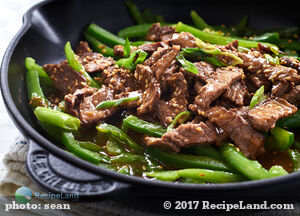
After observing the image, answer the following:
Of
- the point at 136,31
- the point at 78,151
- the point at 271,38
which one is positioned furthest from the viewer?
the point at 136,31

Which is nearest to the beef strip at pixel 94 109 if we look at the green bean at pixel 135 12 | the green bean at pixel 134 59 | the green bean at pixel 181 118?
the green bean at pixel 134 59

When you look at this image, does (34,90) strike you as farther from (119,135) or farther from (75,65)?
(119,135)

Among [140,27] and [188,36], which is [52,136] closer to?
[188,36]

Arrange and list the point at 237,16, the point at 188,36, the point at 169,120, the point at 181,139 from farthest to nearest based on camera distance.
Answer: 1. the point at 237,16
2. the point at 188,36
3. the point at 169,120
4. the point at 181,139

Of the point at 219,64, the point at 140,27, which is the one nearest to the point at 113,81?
the point at 219,64

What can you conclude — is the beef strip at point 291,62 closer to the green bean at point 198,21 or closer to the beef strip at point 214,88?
the beef strip at point 214,88

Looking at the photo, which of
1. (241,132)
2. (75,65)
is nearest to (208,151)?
(241,132)
